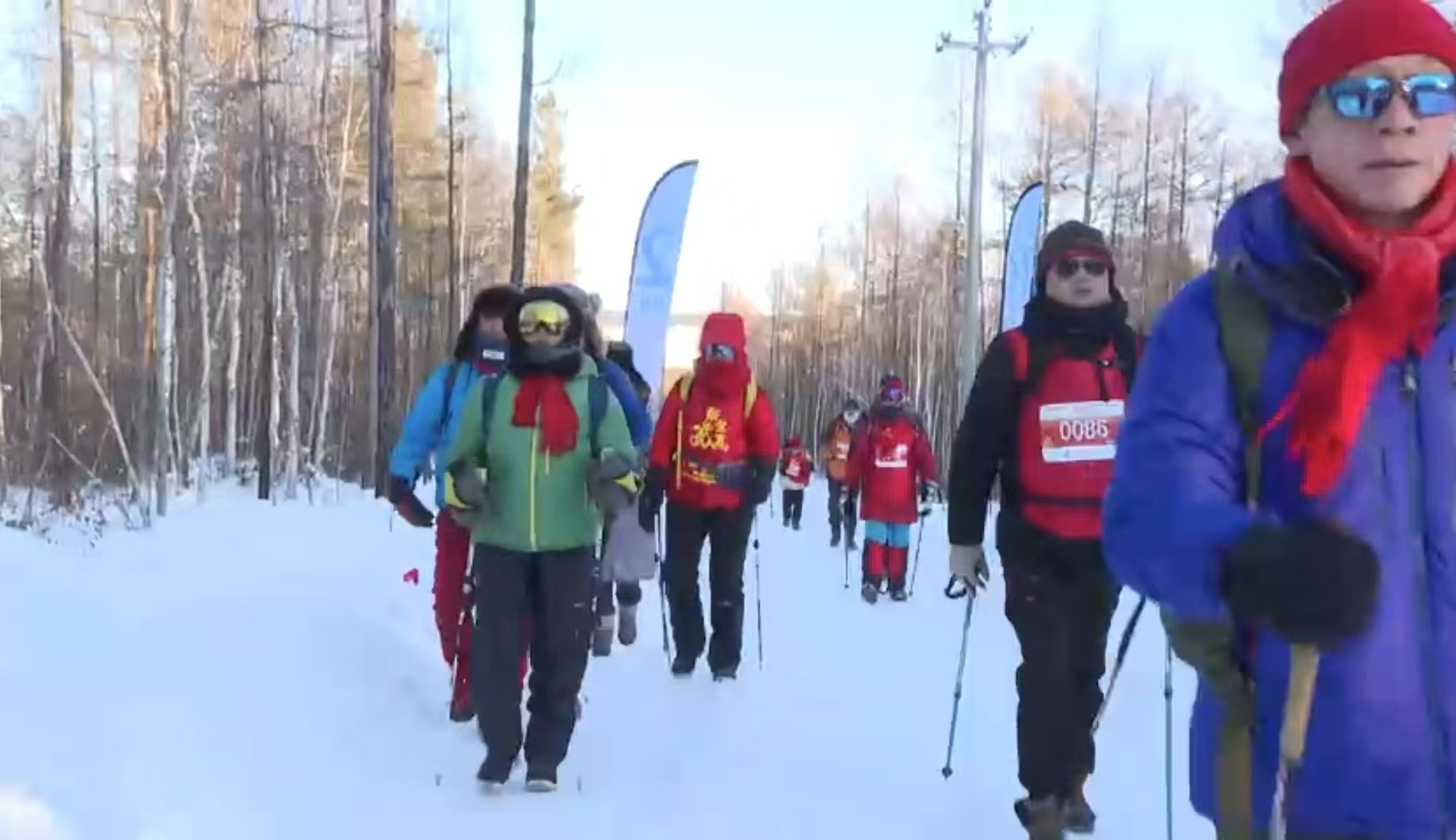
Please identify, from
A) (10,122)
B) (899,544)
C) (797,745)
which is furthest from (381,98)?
(797,745)

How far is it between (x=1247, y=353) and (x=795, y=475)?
2040cm

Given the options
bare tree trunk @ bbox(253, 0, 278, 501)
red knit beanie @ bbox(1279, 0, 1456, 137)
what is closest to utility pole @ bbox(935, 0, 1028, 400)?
bare tree trunk @ bbox(253, 0, 278, 501)

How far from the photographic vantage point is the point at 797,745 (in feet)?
21.0

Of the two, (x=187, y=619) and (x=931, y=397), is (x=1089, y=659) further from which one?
(x=931, y=397)

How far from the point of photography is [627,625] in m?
9.31

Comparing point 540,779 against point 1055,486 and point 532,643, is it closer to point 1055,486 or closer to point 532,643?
point 532,643

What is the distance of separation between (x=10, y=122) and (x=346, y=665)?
28358mm

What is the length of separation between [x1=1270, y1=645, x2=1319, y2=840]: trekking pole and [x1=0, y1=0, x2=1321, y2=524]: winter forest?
1491 cm

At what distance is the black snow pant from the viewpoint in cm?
866

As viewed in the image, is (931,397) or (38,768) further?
(931,397)

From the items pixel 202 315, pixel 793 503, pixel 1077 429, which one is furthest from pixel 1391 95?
pixel 202 315

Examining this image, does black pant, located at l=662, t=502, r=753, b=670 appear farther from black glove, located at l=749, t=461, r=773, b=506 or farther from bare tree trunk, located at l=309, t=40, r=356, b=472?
bare tree trunk, located at l=309, t=40, r=356, b=472

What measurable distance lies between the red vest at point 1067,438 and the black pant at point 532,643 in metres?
1.81

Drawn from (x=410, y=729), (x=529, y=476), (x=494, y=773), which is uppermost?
(x=529, y=476)
